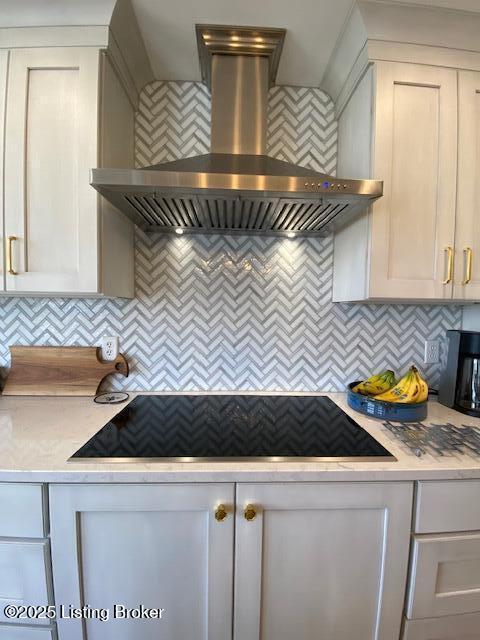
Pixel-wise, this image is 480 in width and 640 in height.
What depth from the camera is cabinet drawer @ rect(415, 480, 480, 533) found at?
78cm

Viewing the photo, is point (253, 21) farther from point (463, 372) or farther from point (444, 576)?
point (444, 576)

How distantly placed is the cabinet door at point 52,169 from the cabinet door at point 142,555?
682 mm

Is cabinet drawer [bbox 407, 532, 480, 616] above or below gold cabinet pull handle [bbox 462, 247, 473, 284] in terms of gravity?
below

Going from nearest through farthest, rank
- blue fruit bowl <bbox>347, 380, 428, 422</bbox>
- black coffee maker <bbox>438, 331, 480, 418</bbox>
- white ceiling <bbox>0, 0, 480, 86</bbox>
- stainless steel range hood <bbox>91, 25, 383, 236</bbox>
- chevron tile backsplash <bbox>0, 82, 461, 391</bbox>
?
stainless steel range hood <bbox>91, 25, 383, 236</bbox> < white ceiling <bbox>0, 0, 480, 86</bbox> < blue fruit bowl <bbox>347, 380, 428, 422</bbox> < black coffee maker <bbox>438, 331, 480, 418</bbox> < chevron tile backsplash <bbox>0, 82, 461, 391</bbox>

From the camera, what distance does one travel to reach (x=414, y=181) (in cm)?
102

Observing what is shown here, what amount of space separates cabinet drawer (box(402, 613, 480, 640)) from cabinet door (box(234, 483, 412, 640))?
4 centimetres

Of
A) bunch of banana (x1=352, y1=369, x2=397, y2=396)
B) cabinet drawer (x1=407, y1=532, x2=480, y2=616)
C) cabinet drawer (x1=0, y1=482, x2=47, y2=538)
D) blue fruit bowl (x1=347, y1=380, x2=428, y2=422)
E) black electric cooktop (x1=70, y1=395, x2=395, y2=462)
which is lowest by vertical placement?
cabinet drawer (x1=407, y1=532, x2=480, y2=616)

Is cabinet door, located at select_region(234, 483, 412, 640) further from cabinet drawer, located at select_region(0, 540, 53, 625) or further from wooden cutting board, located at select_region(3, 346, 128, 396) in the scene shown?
wooden cutting board, located at select_region(3, 346, 128, 396)

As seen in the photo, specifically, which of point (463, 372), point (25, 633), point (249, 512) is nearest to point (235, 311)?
point (249, 512)

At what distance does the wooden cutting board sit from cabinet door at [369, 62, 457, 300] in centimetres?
126

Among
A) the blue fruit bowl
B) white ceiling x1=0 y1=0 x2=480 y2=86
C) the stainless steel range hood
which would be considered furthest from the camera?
the blue fruit bowl

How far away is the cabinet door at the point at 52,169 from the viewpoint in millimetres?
973

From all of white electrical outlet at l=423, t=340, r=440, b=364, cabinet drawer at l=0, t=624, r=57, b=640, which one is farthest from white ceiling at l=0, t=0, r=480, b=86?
cabinet drawer at l=0, t=624, r=57, b=640

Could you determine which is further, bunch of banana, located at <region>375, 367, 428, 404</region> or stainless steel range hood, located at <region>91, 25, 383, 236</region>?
bunch of banana, located at <region>375, 367, 428, 404</region>
